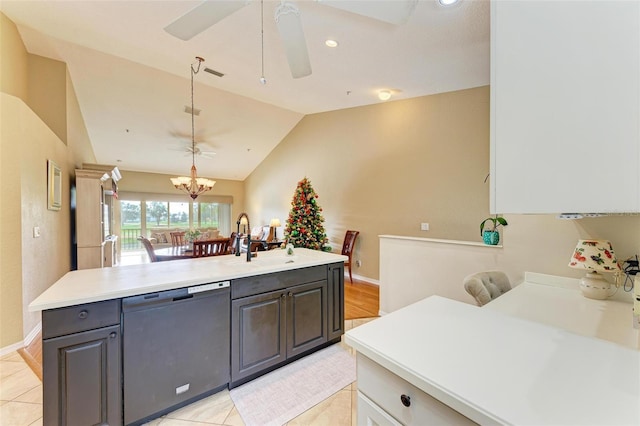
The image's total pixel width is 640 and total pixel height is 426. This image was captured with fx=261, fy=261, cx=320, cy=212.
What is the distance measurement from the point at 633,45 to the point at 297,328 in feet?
7.95

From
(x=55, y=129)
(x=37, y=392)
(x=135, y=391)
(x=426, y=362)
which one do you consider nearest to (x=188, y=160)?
(x=55, y=129)

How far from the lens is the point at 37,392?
2021 millimetres

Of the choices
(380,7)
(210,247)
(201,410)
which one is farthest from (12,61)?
(201,410)

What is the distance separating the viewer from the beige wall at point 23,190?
253 centimetres

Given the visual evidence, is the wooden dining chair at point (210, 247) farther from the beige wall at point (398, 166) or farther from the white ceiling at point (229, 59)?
the beige wall at point (398, 166)

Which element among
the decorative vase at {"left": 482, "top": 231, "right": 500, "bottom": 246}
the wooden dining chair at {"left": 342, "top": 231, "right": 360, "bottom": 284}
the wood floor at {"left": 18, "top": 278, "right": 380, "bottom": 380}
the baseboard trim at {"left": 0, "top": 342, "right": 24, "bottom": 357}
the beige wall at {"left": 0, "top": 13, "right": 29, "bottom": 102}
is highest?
the beige wall at {"left": 0, "top": 13, "right": 29, "bottom": 102}

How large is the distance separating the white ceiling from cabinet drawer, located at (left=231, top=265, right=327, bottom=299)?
204cm

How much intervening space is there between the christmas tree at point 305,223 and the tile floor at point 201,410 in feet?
8.61

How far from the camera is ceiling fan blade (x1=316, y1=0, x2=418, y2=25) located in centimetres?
162

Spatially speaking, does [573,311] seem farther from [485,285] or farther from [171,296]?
[171,296]

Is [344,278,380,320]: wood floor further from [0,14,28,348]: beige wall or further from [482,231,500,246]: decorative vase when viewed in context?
[0,14,28,348]: beige wall

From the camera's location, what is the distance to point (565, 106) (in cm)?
70

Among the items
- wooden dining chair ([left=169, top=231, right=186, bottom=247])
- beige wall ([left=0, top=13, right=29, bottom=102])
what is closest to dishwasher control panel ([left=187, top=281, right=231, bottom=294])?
beige wall ([left=0, top=13, right=29, bottom=102])

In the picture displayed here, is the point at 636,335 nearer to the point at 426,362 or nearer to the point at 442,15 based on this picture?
the point at 426,362
